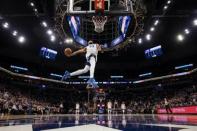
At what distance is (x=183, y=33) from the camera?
22.1m

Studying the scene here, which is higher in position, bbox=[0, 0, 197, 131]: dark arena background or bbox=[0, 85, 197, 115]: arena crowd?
bbox=[0, 0, 197, 131]: dark arena background

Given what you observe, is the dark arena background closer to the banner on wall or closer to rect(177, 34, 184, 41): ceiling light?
the banner on wall

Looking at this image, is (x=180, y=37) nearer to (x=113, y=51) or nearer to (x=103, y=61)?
(x=113, y=51)

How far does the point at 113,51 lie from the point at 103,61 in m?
9.11

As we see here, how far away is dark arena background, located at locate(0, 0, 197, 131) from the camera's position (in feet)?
48.1

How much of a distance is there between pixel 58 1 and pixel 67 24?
2872mm

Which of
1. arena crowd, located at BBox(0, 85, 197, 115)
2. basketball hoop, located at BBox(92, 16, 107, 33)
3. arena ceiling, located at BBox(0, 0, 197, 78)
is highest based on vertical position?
arena ceiling, located at BBox(0, 0, 197, 78)

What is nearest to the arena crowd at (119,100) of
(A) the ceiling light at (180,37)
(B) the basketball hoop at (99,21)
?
(A) the ceiling light at (180,37)

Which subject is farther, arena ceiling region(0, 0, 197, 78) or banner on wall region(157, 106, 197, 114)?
banner on wall region(157, 106, 197, 114)

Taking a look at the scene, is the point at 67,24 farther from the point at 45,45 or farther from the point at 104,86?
the point at 104,86

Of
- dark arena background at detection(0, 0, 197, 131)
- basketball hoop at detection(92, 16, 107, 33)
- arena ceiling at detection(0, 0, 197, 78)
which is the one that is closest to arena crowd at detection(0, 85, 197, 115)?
dark arena background at detection(0, 0, 197, 131)

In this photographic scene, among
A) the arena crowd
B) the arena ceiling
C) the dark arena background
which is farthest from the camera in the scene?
the arena crowd

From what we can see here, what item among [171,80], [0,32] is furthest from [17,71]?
[171,80]

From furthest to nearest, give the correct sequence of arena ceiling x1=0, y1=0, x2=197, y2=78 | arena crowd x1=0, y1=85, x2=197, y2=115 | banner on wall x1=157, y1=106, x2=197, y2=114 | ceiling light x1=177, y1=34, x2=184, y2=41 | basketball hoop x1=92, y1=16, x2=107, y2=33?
arena crowd x1=0, y1=85, x2=197, y2=115 → ceiling light x1=177, y1=34, x2=184, y2=41 → banner on wall x1=157, y1=106, x2=197, y2=114 → arena ceiling x1=0, y1=0, x2=197, y2=78 → basketball hoop x1=92, y1=16, x2=107, y2=33
